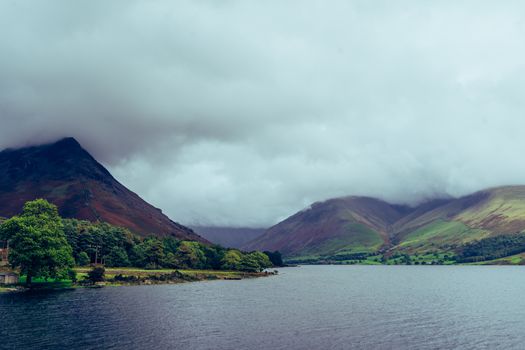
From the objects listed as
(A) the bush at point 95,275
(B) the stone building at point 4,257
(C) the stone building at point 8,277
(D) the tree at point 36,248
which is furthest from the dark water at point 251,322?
(B) the stone building at point 4,257

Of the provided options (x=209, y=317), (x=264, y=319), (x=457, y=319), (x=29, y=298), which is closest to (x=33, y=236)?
(x=29, y=298)

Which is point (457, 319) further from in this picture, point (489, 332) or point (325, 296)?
point (325, 296)

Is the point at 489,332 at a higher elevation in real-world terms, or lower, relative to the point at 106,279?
lower

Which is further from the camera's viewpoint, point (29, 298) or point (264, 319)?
point (29, 298)

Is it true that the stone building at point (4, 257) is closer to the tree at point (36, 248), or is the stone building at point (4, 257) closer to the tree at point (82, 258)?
the tree at point (36, 248)

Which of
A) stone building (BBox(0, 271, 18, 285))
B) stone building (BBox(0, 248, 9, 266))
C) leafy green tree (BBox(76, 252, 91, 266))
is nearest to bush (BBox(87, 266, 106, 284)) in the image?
stone building (BBox(0, 271, 18, 285))

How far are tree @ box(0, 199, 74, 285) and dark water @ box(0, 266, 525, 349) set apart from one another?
9923mm

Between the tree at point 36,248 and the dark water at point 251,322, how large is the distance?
32.6 ft

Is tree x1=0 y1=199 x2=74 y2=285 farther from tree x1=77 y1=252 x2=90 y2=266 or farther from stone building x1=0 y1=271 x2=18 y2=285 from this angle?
tree x1=77 y1=252 x2=90 y2=266

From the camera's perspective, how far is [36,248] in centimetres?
13688

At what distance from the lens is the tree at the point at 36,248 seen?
444ft

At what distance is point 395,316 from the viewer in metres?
102

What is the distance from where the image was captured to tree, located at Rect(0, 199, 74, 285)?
135m

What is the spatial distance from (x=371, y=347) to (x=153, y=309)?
59.8 meters
